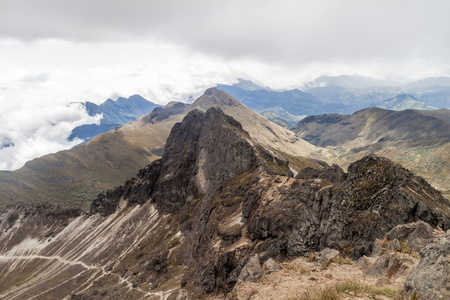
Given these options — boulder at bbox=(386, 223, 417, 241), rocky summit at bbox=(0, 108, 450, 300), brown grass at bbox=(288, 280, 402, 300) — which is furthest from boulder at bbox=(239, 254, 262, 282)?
brown grass at bbox=(288, 280, 402, 300)

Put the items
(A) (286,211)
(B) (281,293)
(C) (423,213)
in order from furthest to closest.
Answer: (A) (286,211)
(C) (423,213)
(B) (281,293)

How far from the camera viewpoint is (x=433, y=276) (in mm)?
8812

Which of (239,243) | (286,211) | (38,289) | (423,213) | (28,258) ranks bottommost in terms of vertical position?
(28,258)

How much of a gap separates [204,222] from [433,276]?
6890cm

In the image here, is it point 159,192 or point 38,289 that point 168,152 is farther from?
point 38,289

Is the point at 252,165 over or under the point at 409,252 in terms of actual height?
under

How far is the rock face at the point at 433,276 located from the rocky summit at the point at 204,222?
0.16 metres

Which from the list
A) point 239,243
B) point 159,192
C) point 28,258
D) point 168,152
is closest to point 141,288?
point 239,243

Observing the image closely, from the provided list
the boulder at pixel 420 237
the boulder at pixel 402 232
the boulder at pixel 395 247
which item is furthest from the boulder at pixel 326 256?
the boulder at pixel 420 237

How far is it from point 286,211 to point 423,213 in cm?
2062

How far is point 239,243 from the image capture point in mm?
46562

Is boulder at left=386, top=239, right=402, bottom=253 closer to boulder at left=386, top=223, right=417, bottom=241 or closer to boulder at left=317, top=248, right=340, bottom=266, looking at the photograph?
boulder at left=386, top=223, right=417, bottom=241

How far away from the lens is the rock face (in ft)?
26.9

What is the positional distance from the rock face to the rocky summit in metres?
0.16
